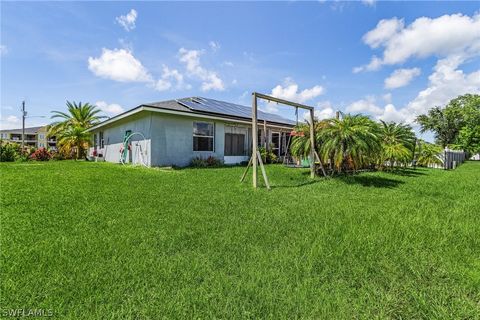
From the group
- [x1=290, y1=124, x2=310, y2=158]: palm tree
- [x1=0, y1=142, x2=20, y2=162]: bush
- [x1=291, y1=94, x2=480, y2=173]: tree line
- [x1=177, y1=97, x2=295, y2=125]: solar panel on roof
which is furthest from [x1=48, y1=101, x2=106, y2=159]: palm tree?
[x1=291, y1=94, x2=480, y2=173]: tree line

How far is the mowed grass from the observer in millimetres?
1840

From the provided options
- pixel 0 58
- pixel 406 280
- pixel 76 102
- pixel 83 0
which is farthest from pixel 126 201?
pixel 76 102

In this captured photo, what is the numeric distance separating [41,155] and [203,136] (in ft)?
46.7

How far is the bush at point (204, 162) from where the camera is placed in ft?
39.4

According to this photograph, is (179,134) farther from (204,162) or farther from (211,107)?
(211,107)

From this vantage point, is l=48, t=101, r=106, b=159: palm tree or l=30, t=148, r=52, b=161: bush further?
l=48, t=101, r=106, b=159: palm tree

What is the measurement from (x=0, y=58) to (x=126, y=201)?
5.54 metres

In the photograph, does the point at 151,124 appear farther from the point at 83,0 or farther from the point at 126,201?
the point at 126,201

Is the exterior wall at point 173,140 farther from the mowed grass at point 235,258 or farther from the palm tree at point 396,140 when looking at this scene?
the palm tree at point 396,140

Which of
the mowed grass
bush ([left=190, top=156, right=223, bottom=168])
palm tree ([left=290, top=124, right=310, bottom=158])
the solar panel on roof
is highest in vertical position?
the solar panel on roof

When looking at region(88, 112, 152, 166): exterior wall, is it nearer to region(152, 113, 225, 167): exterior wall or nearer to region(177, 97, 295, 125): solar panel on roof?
region(152, 113, 225, 167): exterior wall

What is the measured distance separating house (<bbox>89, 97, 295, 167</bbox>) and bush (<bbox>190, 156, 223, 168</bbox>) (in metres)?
0.24

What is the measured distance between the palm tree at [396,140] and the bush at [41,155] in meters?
22.6

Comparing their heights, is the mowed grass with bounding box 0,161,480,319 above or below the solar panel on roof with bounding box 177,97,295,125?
below
